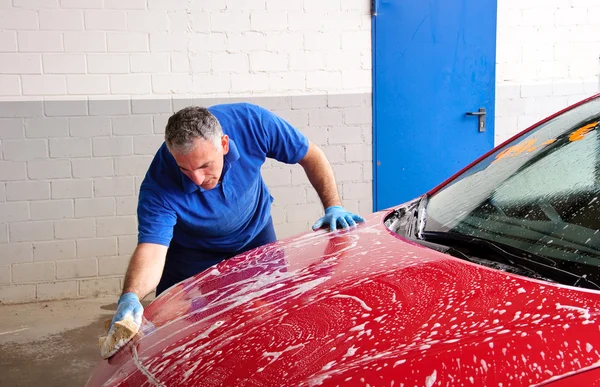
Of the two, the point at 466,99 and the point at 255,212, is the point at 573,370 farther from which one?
the point at 466,99

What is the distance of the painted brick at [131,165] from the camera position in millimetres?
5129

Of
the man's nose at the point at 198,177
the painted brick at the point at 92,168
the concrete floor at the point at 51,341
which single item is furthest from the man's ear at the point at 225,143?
the painted brick at the point at 92,168

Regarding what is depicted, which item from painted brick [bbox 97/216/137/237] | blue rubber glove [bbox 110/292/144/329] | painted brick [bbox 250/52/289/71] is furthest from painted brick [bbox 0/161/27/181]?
blue rubber glove [bbox 110/292/144/329]

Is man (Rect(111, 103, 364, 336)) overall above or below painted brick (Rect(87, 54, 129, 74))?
below

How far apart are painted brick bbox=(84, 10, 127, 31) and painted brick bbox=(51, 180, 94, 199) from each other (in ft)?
3.77

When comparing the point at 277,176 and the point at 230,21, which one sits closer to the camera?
the point at 230,21

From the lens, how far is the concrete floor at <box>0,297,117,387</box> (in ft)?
12.8

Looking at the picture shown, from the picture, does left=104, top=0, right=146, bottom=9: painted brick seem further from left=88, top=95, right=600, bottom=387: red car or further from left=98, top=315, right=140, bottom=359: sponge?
left=98, top=315, right=140, bottom=359: sponge

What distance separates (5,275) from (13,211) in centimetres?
49

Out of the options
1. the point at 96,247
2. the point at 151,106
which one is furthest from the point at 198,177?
the point at 96,247

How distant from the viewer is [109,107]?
198 inches

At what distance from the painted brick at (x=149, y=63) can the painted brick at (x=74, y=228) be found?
1.21 m

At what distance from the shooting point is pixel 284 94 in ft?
17.6

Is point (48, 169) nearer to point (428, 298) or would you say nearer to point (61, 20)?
point (61, 20)
